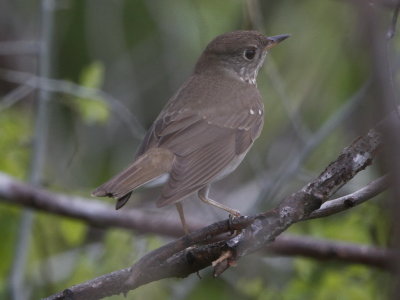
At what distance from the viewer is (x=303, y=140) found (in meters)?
5.47

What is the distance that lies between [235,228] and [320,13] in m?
4.65

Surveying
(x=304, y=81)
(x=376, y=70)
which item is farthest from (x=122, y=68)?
(x=376, y=70)

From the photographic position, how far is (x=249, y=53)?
491 cm

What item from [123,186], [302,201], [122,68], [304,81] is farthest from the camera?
[122,68]

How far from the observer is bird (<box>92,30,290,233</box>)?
3.52 meters

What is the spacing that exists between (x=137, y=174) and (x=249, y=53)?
5.44 feet

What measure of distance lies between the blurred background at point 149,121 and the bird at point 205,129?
36 cm

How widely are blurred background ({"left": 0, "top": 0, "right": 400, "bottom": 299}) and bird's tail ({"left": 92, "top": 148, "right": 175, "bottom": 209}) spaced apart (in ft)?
3.66

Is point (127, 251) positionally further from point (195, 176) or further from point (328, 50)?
point (328, 50)

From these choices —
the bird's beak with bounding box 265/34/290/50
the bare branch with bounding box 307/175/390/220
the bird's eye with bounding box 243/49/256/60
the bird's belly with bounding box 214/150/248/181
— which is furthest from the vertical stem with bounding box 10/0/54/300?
Result: the bare branch with bounding box 307/175/390/220

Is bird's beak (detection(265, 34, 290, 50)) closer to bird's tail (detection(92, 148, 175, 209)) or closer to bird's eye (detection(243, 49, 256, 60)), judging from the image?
bird's eye (detection(243, 49, 256, 60))

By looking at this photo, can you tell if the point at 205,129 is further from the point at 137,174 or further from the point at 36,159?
the point at 36,159

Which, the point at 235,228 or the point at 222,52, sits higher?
the point at 222,52

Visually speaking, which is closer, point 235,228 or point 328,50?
point 235,228
